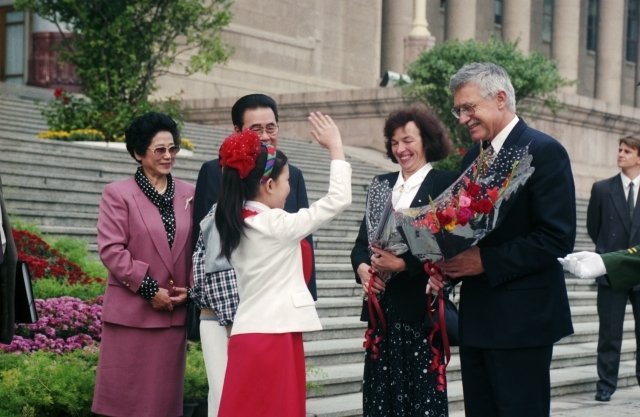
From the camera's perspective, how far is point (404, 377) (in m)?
6.14

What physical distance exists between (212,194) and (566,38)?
3993 cm

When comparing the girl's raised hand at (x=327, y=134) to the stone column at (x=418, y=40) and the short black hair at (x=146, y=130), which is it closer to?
the short black hair at (x=146, y=130)

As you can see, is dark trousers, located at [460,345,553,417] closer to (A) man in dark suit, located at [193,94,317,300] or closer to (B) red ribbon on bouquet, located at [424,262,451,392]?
(B) red ribbon on bouquet, located at [424,262,451,392]

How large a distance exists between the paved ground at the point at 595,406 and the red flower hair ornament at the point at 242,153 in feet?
14.3

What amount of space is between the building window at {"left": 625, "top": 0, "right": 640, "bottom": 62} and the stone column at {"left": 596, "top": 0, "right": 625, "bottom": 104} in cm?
948

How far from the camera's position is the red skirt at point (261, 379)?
559 centimetres

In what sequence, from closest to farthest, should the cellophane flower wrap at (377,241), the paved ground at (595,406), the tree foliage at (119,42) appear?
1. the cellophane flower wrap at (377,241)
2. the paved ground at (595,406)
3. the tree foliage at (119,42)

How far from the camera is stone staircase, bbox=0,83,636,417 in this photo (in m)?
9.71

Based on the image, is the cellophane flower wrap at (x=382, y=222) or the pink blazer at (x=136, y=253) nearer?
the cellophane flower wrap at (x=382, y=222)

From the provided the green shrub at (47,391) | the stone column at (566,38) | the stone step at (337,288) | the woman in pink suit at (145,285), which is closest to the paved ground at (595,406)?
the stone step at (337,288)

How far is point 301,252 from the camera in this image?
5.86 metres

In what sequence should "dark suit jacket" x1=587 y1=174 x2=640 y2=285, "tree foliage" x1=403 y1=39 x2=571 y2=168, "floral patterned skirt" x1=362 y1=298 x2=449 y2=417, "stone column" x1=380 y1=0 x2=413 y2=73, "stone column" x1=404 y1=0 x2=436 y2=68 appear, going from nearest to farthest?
"floral patterned skirt" x1=362 y1=298 x2=449 y2=417 < "dark suit jacket" x1=587 y1=174 x2=640 y2=285 < "tree foliage" x1=403 y1=39 x2=571 y2=168 < "stone column" x1=404 y1=0 x2=436 y2=68 < "stone column" x1=380 y1=0 x2=413 y2=73

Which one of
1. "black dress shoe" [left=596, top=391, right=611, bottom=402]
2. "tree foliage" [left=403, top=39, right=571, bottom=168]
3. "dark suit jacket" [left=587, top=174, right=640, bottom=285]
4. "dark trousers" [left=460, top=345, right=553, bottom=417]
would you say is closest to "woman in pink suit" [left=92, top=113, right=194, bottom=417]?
"dark trousers" [left=460, top=345, right=553, bottom=417]

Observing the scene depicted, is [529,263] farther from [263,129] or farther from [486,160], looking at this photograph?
[263,129]
